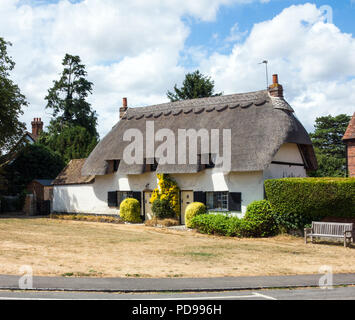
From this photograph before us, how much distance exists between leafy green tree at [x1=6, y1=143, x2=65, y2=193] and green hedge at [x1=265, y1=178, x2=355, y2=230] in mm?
24620

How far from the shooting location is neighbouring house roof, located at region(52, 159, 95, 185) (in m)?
28.8

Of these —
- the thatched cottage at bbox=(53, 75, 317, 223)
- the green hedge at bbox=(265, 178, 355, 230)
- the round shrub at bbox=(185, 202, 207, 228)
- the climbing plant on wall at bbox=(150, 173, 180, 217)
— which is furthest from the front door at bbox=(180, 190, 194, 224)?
the green hedge at bbox=(265, 178, 355, 230)

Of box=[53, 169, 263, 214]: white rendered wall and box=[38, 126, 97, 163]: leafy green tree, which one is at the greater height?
box=[38, 126, 97, 163]: leafy green tree

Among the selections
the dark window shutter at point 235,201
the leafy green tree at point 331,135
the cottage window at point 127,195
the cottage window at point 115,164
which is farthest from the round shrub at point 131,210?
the leafy green tree at point 331,135

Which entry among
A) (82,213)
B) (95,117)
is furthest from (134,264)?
(95,117)

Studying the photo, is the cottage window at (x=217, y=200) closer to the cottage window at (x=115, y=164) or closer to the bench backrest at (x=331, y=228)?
the bench backrest at (x=331, y=228)

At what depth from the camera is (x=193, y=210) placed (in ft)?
71.9

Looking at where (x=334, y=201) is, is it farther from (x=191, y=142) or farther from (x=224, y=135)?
(x=191, y=142)

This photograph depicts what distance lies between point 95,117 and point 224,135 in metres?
31.0

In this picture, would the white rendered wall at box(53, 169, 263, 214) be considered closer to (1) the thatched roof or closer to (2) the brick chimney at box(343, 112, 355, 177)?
(1) the thatched roof

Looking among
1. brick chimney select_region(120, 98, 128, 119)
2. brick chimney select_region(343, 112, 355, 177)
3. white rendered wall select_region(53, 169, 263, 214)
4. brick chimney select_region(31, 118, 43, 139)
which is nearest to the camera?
white rendered wall select_region(53, 169, 263, 214)

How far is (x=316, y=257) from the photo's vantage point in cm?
1409

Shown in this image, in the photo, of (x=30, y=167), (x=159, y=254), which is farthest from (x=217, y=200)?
(x=30, y=167)

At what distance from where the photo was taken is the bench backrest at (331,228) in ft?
55.0
